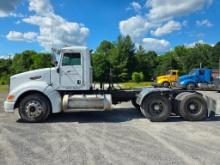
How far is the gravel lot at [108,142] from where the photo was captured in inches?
211

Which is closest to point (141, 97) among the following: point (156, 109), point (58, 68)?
point (156, 109)

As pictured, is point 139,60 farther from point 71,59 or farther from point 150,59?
point 71,59

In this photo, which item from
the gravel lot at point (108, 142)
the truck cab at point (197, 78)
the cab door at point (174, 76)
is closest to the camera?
the gravel lot at point (108, 142)

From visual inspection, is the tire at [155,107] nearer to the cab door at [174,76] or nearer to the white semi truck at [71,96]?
the white semi truck at [71,96]

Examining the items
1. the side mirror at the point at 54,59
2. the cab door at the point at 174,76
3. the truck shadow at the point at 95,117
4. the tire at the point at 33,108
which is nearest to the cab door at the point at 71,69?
the side mirror at the point at 54,59

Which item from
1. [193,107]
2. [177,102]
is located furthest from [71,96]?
[193,107]

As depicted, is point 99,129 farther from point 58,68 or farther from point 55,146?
point 58,68

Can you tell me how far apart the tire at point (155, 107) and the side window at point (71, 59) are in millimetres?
2838

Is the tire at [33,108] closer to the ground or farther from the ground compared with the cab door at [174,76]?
closer to the ground

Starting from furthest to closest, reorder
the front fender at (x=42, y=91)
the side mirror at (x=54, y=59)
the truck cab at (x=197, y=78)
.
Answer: the truck cab at (x=197, y=78) < the side mirror at (x=54, y=59) < the front fender at (x=42, y=91)

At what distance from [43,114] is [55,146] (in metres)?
3.07

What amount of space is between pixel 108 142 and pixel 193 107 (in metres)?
4.36

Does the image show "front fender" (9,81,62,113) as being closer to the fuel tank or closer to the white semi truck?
the white semi truck

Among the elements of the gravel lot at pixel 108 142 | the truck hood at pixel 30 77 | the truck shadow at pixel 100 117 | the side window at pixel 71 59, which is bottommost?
the gravel lot at pixel 108 142
